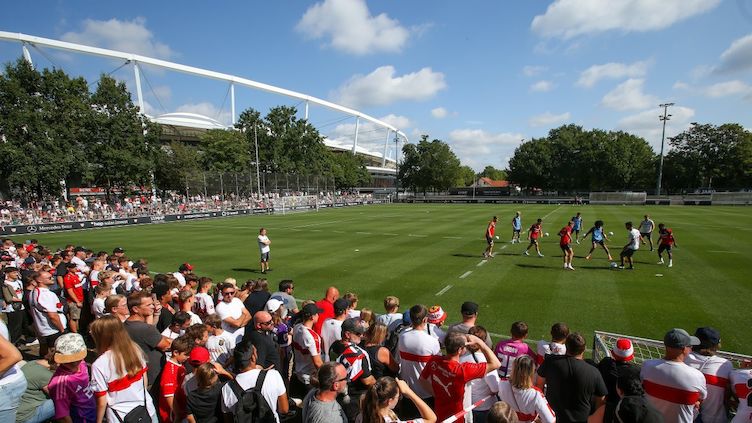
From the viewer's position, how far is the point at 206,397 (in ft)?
12.1

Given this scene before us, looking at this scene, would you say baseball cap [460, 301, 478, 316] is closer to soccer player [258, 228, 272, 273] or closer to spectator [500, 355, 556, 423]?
spectator [500, 355, 556, 423]

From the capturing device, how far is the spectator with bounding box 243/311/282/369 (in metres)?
4.52

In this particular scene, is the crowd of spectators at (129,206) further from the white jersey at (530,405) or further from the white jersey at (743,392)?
the white jersey at (743,392)

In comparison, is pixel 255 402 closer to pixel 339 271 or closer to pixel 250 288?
pixel 250 288

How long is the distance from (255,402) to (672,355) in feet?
14.1

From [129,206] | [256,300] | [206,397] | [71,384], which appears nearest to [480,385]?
[206,397]

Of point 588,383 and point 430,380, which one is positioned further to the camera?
point 430,380

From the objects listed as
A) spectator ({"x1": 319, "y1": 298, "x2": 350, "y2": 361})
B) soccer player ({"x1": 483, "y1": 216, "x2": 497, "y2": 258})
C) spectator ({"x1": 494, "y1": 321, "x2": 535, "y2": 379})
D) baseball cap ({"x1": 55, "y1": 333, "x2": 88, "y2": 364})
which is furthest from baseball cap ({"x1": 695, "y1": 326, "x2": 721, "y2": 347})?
soccer player ({"x1": 483, "y1": 216, "x2": 497, "y2": 258})

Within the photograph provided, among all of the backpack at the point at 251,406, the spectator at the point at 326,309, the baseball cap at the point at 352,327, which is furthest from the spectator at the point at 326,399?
the spectator at the point at 326,309

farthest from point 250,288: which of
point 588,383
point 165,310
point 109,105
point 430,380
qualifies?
point 109,105

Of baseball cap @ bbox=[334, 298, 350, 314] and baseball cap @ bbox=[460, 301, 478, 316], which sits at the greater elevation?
baseball cap @ bbox=[460, 301, 478, 316]

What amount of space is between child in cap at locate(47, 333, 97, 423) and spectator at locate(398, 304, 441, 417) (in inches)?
132

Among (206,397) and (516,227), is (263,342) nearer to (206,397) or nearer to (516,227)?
(206,397)

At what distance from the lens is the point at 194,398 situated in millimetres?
3672
